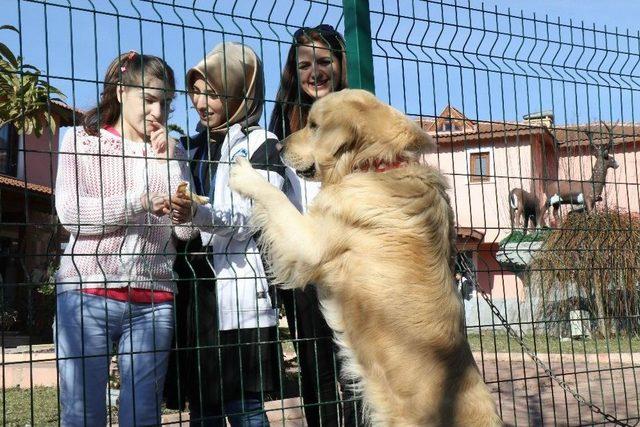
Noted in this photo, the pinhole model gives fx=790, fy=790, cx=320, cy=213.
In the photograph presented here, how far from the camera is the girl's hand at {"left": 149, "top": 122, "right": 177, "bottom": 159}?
3881 mm

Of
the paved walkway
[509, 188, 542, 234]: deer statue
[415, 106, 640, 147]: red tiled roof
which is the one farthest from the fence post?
the paved walkway

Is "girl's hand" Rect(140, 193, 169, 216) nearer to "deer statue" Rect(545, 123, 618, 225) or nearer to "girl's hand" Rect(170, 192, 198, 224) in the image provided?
"girl's hand" Rect(170, 192, 198, 224)

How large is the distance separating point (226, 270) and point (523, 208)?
4.24 meters

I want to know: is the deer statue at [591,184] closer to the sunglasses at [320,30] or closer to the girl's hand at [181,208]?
the sunglasses at [320,30]

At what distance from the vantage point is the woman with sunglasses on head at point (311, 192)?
428 centimetres

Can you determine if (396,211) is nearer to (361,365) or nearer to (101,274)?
(361,365)

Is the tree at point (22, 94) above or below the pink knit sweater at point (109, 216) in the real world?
above

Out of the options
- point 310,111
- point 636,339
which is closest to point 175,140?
point 310,111

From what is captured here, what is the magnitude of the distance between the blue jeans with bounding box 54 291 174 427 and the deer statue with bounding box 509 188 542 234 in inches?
106

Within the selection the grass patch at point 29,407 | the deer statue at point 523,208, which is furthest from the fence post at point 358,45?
the grass patch at point 29,407

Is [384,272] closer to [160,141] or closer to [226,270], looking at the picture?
[226,270]

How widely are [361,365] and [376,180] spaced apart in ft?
3.02

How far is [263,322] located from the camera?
4.02 meters

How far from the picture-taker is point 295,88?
4535mm
